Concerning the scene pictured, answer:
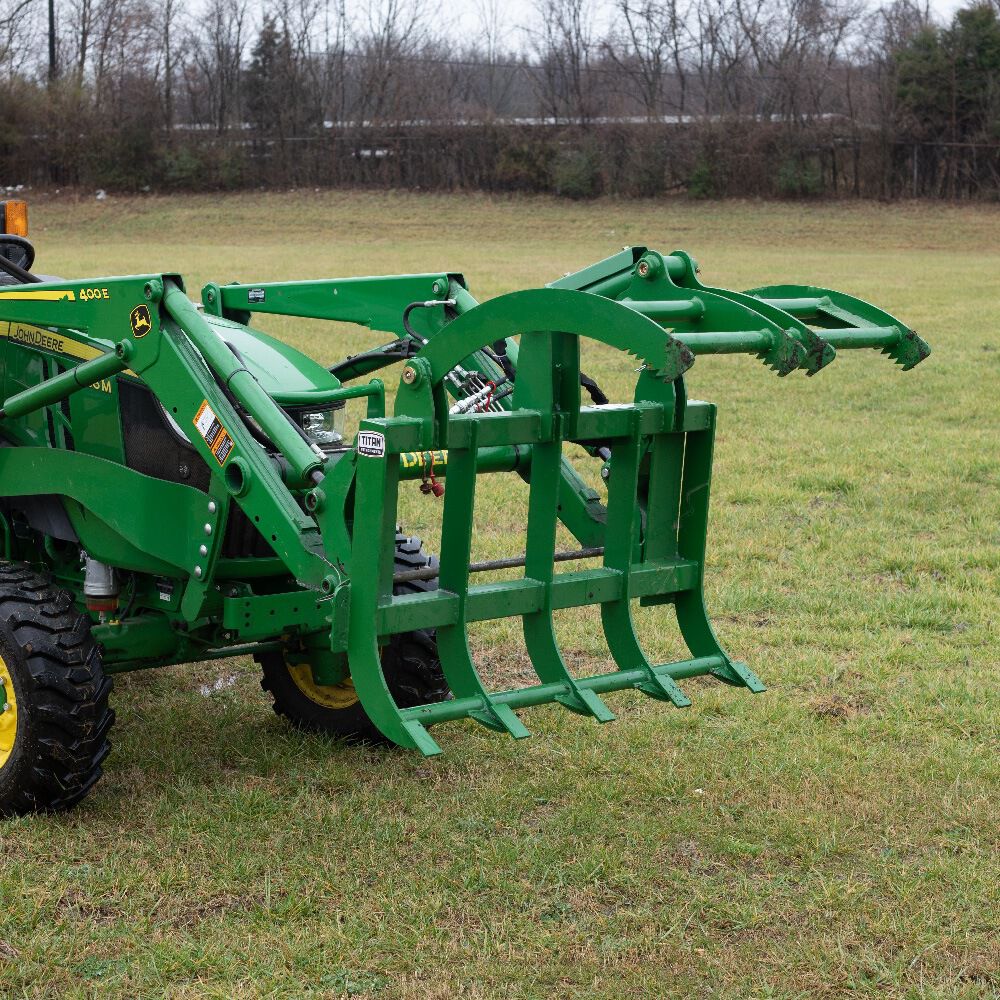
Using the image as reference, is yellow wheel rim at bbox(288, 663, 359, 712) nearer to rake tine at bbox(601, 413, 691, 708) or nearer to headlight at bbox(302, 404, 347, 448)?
headlight at bbox(302, 404, 347, 448)

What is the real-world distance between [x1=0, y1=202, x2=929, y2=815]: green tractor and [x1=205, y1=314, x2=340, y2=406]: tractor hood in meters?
0.01

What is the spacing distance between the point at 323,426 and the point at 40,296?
90cm

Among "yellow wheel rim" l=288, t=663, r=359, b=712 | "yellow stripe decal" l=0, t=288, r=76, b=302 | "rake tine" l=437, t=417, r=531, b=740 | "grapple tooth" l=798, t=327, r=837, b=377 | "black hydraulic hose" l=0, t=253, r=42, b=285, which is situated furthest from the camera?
"black hydraulic hose" l=0, t=253, r=42, b=285

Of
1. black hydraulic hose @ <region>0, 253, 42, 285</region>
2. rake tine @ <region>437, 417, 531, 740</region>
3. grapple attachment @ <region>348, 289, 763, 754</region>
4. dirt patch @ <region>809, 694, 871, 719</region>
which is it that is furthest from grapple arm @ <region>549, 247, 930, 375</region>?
black hydraulic hose @ <region>0, 253, 42, 285</region>

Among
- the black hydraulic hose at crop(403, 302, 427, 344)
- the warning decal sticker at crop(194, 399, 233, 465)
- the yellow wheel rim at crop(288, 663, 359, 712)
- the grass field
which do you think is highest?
the black hydraulic hose at crop(403, 302, 427, 344)

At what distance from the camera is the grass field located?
3227mm

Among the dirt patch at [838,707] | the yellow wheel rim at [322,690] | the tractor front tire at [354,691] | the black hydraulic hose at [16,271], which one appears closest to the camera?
the tractor front tire at [354,691]

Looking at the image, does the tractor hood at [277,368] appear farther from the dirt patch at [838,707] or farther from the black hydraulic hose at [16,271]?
the dirt patch at [838,707]

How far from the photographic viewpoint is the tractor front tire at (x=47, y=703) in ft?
12.4

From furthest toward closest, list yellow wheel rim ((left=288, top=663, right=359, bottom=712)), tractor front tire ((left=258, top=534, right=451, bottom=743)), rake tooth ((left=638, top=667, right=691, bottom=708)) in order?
yellow wheel rim ((left=288, top=663, right=359, bottom=712)), tractor front tire ((left=258, top=534, right=451, bottom=743)), rake tooth ((left=638, top=667, right=691, bottom=708))

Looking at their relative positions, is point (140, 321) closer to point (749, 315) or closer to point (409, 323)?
point (409, 323)

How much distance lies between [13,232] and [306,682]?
232 cm

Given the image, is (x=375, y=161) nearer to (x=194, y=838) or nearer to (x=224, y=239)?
(x=224, y=239)

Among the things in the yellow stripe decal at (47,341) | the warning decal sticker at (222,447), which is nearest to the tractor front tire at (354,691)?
the warning decal sticker at (222,447)
